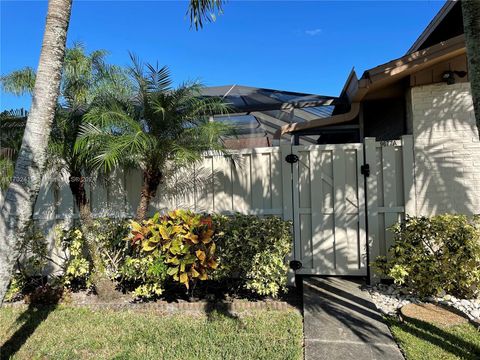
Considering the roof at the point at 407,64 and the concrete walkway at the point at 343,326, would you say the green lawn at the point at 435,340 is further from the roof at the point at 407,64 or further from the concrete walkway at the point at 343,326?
the roof at the point at 407,64

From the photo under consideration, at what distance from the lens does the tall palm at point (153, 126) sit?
15.3ft

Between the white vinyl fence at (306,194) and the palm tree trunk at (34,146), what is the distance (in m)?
3.11

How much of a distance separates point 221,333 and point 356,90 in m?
4.10

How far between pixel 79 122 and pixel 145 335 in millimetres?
2942

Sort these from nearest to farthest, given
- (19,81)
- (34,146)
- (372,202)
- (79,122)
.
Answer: (34,146), (79,122), (372,202), (19,81)

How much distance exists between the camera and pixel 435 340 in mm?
3615

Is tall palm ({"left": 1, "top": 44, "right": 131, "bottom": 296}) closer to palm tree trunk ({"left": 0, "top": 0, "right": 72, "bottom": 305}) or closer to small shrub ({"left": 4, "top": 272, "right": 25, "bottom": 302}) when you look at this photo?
small shrub ({"left": 4, "top": 272, "right": 25, "bottom": 302})

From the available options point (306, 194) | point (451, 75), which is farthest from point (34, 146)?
point (451, 75)

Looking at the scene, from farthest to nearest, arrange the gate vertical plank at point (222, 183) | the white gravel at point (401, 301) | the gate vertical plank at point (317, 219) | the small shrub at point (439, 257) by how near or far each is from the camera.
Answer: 1. the gate vertical plank at point (222, 183)
2. the gate vertical plank at point (317, 219)
3. the small shrub at point (439, 257)
4. the white gravel at point (401, 301)

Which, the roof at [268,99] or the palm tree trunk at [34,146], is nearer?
the palm tree trunk at [34,146]

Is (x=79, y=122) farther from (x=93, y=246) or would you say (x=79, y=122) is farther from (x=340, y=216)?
(x=340, y=216)

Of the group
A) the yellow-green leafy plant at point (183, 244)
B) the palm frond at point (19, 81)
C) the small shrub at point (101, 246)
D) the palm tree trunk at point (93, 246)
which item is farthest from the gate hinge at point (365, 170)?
the palm frond at point (19, 81)

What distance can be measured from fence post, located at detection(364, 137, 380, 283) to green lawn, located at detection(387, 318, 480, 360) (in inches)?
57.2

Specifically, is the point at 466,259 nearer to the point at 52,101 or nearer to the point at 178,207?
the point at 178,207
